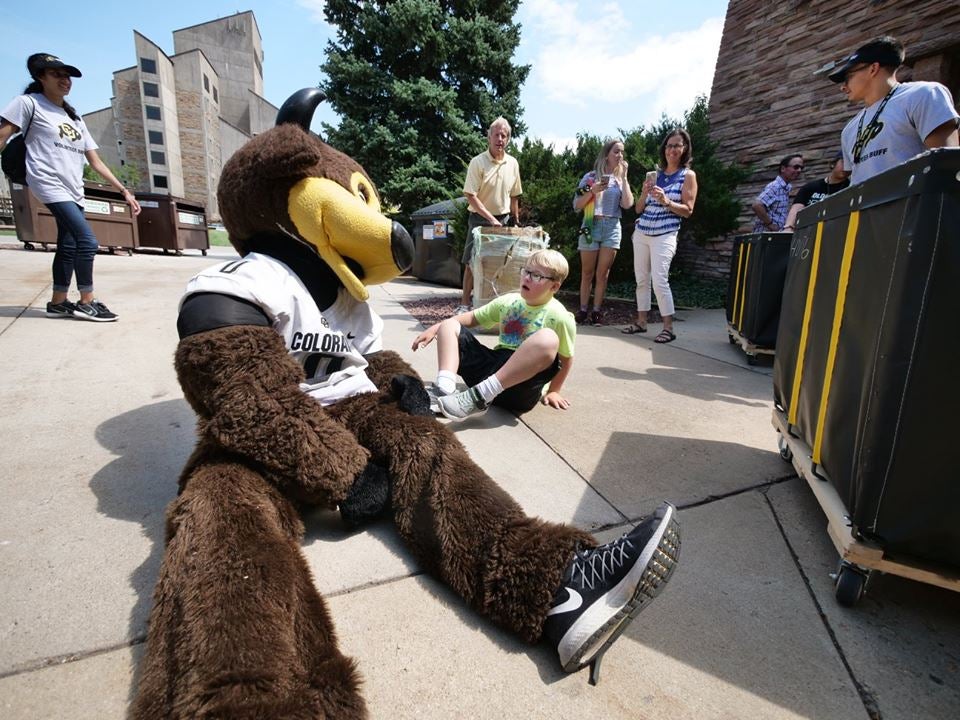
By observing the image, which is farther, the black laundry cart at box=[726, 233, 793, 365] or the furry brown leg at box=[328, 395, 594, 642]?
the black laundry cart at box=[726, 233, 793, 365]

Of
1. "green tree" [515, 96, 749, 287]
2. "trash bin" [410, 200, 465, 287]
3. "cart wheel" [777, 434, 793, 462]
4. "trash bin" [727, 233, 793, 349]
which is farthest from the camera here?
"trash bin" [410, 200, 465, 287]

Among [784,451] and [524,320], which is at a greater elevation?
[524,320]

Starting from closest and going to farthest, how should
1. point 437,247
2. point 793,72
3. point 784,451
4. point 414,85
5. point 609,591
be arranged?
point 609,591 < point 784,451 < point 793,72 < point 437,247 < point 414,85

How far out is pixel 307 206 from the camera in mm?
1546

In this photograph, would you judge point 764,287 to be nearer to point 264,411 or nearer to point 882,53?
point 882,53

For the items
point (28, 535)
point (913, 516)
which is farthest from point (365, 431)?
point (913, 516)

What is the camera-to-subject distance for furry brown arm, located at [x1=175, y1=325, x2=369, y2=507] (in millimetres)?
1309

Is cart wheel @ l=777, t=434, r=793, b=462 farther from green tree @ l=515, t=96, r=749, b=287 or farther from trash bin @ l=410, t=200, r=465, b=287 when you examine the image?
trash bin @ l=410, t=200, r=465, b=287

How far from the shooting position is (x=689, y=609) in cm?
133

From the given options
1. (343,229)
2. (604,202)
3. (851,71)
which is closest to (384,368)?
(343,229)

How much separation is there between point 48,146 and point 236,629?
4.42 metres

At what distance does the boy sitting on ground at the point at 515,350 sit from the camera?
2.39 m

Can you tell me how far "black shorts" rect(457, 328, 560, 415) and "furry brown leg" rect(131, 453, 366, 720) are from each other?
1.54m

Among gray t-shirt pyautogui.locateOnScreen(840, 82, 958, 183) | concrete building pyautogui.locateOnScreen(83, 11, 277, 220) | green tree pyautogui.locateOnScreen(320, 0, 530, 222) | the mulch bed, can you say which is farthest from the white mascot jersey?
Result: concrete building pyautogui.locateOnScreen(83, 11, 277, 220)
